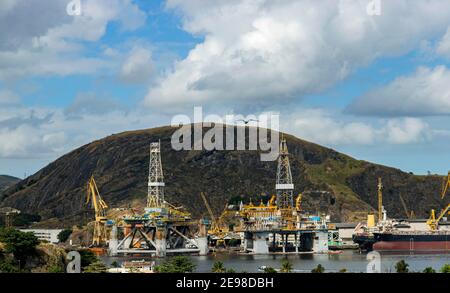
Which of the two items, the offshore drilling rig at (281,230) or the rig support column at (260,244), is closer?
the rig support column at (260,244)

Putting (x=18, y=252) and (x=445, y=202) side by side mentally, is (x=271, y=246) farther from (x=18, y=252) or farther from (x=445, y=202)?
(x=445, y=202)

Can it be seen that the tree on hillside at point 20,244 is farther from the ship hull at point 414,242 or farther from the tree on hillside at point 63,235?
the tree on hillside at point 63,235

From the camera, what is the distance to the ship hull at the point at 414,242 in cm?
8775

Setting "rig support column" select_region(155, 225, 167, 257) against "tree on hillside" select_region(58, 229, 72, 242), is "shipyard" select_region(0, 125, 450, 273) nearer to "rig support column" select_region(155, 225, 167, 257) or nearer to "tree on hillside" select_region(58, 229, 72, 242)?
"rig support column" select_region(155, 225, 167, 257)

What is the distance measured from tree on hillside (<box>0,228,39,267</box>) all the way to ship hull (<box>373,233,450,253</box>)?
5425 centimetres

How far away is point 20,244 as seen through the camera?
39125mm

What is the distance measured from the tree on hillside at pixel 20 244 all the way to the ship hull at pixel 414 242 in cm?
5425

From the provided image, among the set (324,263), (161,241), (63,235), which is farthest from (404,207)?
(324,263)

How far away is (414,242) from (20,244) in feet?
192

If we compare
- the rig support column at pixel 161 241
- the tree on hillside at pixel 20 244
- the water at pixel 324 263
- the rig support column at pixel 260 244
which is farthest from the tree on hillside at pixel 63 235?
the tree on hillside at pixel 20 244

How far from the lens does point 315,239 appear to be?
90.7 meters

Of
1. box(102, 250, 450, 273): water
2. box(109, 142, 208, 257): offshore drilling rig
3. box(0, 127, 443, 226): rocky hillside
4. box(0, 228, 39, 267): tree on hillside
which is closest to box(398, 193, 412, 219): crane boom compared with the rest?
box(0, 127, 443, 226): rocky hillside

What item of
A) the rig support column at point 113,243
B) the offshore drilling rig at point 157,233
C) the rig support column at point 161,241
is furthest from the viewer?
the offshore drilling rig at point 157,233

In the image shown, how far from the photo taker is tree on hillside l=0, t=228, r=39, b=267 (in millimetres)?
38750
